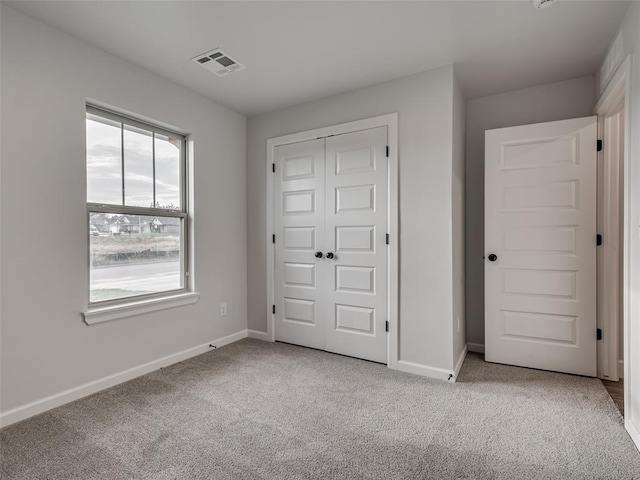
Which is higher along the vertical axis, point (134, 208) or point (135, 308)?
point (134, 208)

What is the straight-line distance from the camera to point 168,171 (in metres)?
3.08

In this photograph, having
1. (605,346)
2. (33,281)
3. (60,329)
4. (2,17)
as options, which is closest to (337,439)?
(60,329)

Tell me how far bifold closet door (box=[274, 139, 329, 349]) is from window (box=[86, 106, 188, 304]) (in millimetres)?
955

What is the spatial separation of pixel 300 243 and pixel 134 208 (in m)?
1.52

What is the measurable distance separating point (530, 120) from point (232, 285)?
10.9 feet

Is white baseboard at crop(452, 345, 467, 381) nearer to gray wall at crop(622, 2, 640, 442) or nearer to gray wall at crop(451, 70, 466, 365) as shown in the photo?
gray wall at crop(451, 70, 466, 365)

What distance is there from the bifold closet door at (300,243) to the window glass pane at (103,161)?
146 centimetres

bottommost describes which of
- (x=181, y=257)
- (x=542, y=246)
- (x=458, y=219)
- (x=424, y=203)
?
(x=181, y=257)

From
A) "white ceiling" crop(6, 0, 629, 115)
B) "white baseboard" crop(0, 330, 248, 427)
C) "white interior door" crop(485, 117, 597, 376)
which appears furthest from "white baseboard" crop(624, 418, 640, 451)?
"white baseboard" crop(0, 330, 248, 427)

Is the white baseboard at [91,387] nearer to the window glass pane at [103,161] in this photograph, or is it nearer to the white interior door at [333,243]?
the white interior door at [333,243]

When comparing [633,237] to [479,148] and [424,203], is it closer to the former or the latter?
[424,203]

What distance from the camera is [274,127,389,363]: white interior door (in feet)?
9.85

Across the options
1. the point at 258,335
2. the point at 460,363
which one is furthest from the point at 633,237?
the point at 258,335

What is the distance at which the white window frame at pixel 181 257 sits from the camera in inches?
97.6
